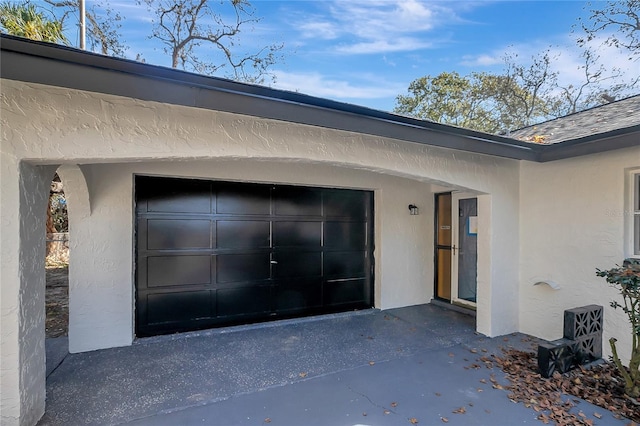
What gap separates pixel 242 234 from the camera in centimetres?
589

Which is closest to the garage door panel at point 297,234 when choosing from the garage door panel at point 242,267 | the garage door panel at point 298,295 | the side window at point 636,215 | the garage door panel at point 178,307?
the garage door panel at point 242,267

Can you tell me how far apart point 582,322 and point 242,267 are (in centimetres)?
514

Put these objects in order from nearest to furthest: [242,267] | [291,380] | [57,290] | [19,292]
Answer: [19,292]
[291,380]
[242,267]
[57,290]

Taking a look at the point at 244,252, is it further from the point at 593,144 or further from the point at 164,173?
the point at 593,144

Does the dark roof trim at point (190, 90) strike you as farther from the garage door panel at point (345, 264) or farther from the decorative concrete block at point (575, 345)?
the garage door panel at point (345, 264)

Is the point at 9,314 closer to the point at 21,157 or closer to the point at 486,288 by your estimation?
the point at 21,157

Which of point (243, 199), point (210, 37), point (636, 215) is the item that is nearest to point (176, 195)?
point (243, 199)

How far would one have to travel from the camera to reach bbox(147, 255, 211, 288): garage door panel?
208 inches

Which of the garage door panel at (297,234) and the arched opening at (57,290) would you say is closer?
the arched opening at (57,290)

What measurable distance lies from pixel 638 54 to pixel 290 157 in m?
15.6

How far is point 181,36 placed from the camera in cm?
1236

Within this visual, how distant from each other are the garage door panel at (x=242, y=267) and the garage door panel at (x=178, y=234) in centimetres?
43

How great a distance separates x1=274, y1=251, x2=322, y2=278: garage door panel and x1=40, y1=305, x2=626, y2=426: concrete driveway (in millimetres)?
1064

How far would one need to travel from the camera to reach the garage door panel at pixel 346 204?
6664mm
